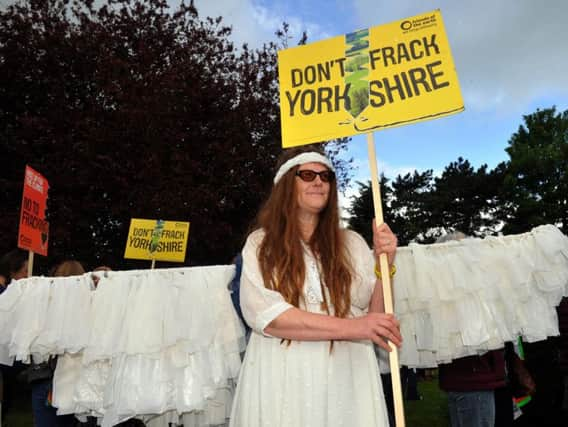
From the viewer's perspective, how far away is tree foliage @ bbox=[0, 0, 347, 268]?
420 inches

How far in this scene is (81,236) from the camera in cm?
1120

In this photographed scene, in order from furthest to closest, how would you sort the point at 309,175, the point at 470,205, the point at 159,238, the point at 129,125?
the point at 470,205
the point at 129,125
the point at 159,238
the point at 309,175

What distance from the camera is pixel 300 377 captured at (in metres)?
2.01

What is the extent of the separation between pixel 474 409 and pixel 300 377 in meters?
1.70

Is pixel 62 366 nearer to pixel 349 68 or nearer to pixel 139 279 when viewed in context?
pixel 139 279

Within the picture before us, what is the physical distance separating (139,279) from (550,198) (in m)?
36.5

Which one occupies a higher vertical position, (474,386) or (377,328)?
(377,328)

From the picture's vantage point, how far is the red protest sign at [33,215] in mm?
4691

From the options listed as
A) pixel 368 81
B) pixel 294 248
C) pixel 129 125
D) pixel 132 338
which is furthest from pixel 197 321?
pixel 129 125

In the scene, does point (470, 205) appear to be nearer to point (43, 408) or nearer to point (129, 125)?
point (129, 125)

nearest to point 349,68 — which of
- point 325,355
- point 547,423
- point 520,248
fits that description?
point 325,355

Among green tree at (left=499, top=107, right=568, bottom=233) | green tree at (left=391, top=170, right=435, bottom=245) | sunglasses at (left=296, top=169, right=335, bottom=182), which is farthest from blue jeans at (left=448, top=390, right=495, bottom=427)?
green tree at (left=391, top=170, right=435, bottom=245)

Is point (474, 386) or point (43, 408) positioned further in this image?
point (43, 408)

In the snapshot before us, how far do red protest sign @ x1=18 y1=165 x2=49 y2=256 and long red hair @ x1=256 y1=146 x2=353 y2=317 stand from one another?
326cm
